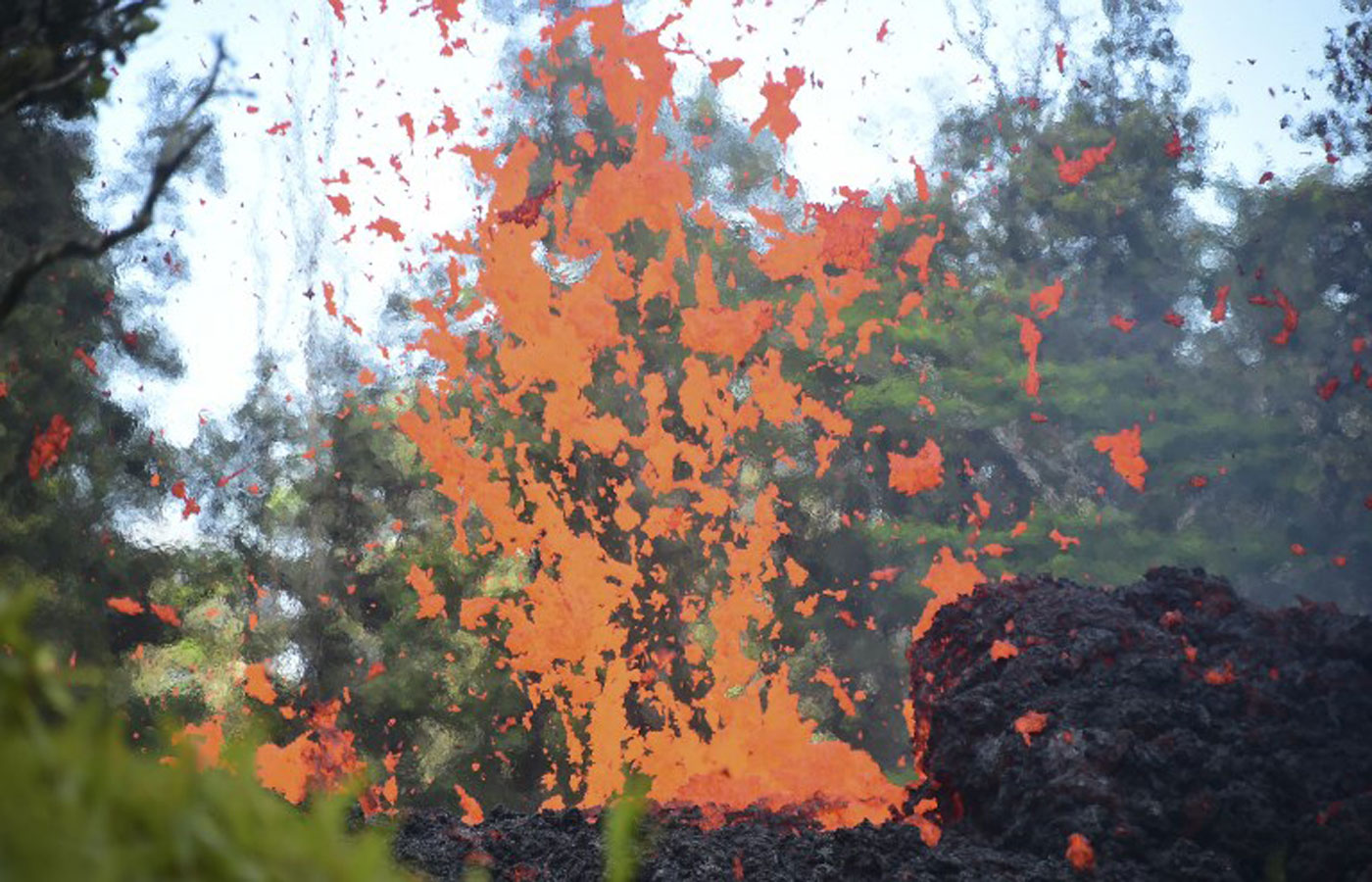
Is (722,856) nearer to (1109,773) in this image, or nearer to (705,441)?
(1109,773)

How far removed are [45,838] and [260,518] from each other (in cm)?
1893

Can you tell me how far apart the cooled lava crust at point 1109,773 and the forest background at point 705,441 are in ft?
29.8

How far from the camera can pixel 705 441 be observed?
1844cm

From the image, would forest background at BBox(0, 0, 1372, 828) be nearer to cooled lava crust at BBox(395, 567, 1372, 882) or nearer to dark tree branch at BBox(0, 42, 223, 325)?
cooled lava crust at BBox(395, 567, 1372, 882)

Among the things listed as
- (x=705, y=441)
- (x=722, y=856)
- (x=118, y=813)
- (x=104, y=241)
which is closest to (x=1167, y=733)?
(x=722, y=856)

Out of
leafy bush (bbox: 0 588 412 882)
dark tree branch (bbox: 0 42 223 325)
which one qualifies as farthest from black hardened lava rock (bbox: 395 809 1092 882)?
leafy bush (bbox: 0 588 412 882)

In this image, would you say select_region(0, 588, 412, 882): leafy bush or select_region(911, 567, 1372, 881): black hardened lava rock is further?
select_region(911, 567, 1372, 881): black hardened lava rock

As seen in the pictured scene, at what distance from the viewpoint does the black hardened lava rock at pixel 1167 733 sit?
20.1ft

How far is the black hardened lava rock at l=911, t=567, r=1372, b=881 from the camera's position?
20.1 feet

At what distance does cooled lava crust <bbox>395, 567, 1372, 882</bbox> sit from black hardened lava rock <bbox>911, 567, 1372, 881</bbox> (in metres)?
0.01

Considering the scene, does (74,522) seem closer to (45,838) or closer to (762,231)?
(762,231)

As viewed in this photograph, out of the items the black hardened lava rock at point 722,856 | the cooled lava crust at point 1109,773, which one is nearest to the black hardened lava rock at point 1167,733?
the cooled lava crust at point 1109,773

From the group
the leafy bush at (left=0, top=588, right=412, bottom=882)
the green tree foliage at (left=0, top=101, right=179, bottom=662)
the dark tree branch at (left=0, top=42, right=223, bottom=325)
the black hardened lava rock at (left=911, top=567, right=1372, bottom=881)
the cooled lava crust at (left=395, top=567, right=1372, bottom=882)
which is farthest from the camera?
the green tree foliage at (left=0, top=101, right=179, bottom=662)

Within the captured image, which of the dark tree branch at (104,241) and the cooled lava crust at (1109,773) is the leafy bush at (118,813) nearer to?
the dark tree branch at (104,241)
